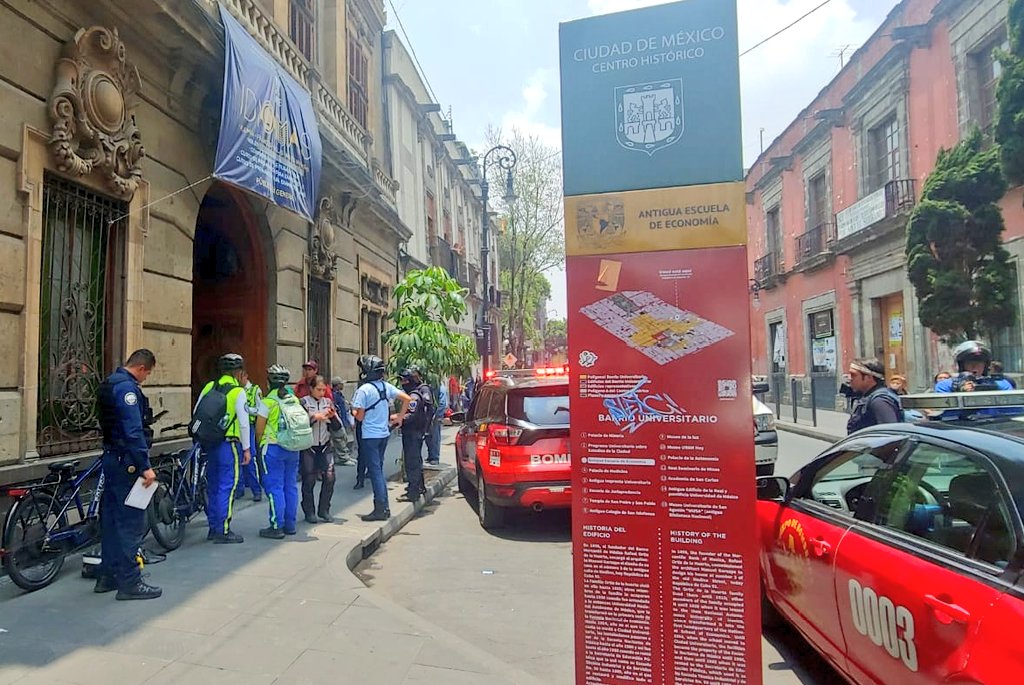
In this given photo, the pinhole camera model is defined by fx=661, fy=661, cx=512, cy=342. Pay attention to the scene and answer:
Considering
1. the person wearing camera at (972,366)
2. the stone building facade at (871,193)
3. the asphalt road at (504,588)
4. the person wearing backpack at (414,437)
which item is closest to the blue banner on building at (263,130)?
the person wearing backpack at (414,437)

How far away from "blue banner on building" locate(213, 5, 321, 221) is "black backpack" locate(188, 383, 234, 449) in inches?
103

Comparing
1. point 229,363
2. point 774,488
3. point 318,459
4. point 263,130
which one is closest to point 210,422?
point 229,363

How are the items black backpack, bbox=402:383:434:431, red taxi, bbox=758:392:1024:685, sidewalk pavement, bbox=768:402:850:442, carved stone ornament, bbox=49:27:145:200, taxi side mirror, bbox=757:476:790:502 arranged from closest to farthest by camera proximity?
red taxi, bbox=758:392:1024:685, taxi side mirror, bbox=757:476:790:502, carved stone ornament, bbox=49:27:145:200, black backpack, bbox=402:383:434:431, sidewalk pavement, bbox=768:402:850:442

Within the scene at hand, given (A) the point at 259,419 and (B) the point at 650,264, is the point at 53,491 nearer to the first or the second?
(A) the point at 259,419

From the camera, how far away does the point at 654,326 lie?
8.44 feet

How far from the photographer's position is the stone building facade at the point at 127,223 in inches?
211

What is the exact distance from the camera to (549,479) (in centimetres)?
689

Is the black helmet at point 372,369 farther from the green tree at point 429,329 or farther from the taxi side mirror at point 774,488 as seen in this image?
the taxi side mirror at point 774,488

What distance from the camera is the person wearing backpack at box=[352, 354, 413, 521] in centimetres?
747

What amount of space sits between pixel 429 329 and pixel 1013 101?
928cm

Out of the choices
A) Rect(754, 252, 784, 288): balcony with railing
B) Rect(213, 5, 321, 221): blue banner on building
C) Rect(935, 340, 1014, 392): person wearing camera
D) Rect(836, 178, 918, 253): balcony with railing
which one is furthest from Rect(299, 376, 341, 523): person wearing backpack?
Rect(754, 252, 784, 288): balcony with railing

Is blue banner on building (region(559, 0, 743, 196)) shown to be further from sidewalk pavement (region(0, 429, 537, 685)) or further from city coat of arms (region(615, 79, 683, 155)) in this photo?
sidewalk pavement (region(0, 429, 537, 685))

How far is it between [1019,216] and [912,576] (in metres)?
14.7

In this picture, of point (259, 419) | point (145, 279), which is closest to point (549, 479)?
point (259, 419)
